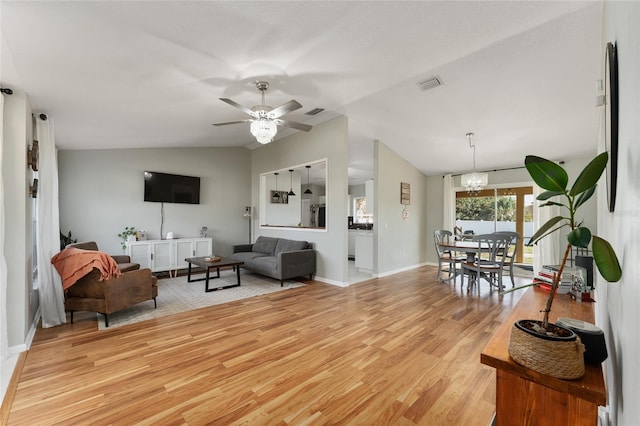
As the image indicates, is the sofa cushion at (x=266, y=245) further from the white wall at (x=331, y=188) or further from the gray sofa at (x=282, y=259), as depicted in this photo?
the white wall at (x=331, y=188)

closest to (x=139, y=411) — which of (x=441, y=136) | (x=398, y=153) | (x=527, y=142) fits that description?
(x=441, y=136)

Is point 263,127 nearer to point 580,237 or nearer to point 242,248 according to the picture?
point 580,237

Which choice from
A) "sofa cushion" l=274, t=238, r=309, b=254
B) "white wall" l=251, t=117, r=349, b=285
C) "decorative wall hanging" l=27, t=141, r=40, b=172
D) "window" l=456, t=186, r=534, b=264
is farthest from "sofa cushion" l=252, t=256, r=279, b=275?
"window" l=456, t=186, r=534, b=264

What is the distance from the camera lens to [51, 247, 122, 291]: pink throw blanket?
313 centimetres

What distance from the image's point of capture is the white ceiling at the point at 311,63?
215cm

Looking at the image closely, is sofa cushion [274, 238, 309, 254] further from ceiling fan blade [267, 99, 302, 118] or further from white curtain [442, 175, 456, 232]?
white curtain [442, 175, 456, 232]

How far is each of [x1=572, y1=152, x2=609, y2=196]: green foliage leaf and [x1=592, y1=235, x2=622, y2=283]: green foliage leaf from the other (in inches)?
8.2

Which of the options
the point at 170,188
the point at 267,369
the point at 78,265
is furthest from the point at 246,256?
the point at 267,369

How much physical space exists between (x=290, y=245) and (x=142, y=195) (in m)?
3.40

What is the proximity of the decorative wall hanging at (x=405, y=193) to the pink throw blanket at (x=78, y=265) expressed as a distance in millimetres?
5757

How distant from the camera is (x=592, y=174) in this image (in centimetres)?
98

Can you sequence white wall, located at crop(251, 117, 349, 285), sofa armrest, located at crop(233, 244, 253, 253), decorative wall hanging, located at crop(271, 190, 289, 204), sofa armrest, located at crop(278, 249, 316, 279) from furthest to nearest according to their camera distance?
decorative wall hanging, located at crop(271, 190, 289, 204)
sofa armrest, located at crop(233, 244, 253, 253)
white wall, located at crop(251, 117, 349, 285)
sofa armrest, located at crop(278, 249, 316, 279)

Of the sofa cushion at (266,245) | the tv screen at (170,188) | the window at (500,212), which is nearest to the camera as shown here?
the tv screen at (170,188)

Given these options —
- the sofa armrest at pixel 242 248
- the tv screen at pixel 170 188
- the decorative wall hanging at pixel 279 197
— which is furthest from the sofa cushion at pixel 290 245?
the tv screen at pixel 170 188
